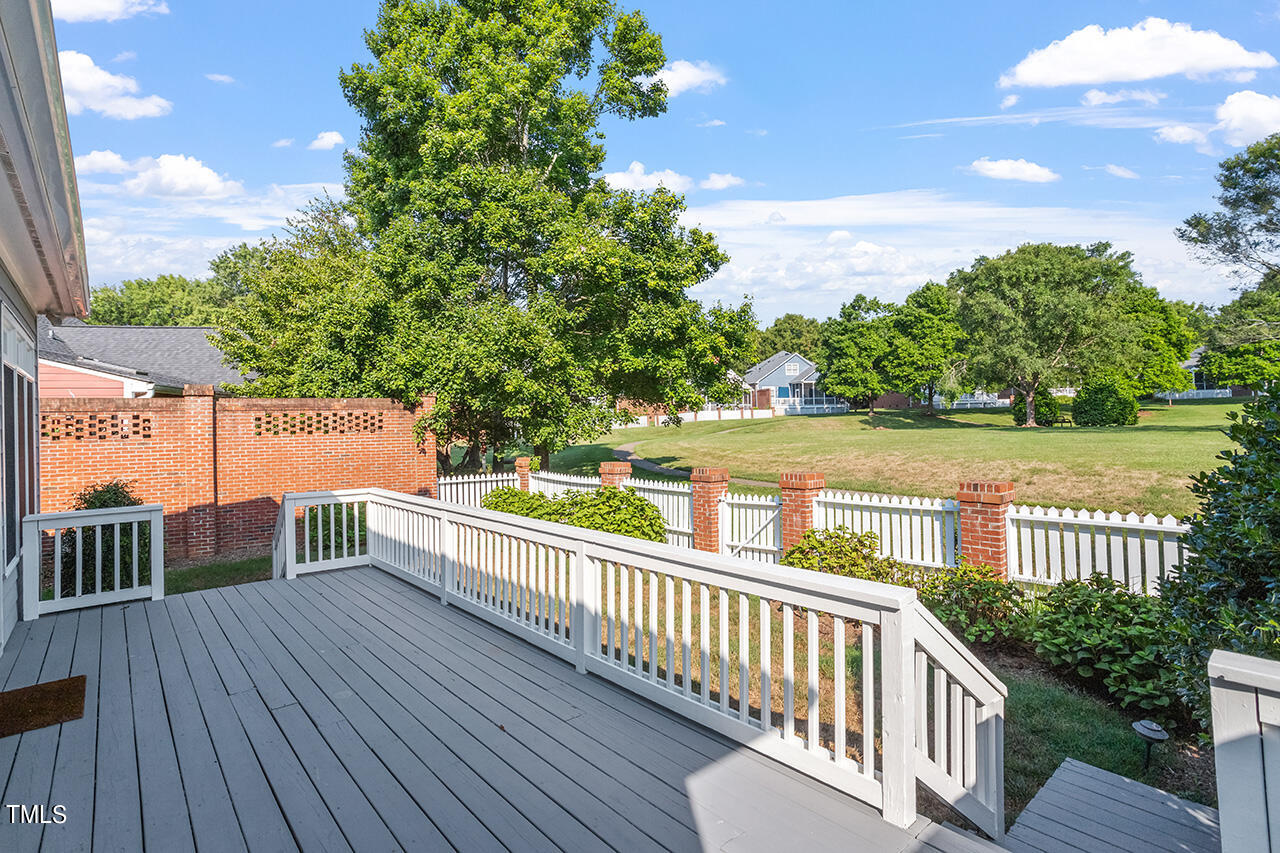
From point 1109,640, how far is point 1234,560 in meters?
2.76

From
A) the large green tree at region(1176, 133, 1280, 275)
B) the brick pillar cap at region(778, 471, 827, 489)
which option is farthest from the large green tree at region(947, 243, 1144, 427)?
the brick pillar cap at region(778, 471, 827, 489)

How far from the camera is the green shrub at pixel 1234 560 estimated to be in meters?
2.23

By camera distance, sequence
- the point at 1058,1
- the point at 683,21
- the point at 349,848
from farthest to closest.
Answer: the point at 683,21 < the point at 1058,1 < the point at 349,848

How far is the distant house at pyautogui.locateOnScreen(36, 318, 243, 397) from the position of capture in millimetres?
14023

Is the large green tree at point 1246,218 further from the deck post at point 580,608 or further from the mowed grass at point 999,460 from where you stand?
the deck post at point 580,608

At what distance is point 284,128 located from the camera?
15781 mm

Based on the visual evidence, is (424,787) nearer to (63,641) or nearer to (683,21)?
(63,641)

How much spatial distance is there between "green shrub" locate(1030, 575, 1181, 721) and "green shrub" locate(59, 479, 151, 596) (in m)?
8.75

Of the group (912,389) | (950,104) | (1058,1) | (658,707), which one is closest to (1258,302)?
(912,389)

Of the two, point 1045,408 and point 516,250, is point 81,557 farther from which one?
point 1045,408

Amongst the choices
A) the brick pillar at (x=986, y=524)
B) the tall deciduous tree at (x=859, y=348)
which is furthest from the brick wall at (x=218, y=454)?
the tall deciduous tree at (x=859, y=348)

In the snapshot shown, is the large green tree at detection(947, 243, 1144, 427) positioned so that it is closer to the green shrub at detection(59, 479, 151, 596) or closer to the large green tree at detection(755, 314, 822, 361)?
the green shrub at detection(59, 479, 151, 596)

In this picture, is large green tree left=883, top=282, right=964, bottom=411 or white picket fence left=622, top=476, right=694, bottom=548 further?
large green tree left=883, top=282, right=964, bottom=411

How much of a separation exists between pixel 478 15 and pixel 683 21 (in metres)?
5.13
